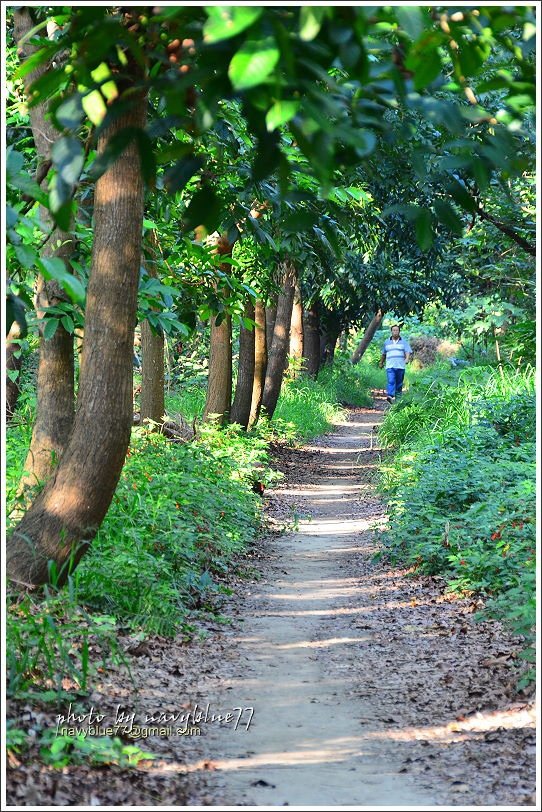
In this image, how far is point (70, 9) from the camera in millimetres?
5070

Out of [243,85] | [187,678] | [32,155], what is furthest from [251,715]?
[32,155]

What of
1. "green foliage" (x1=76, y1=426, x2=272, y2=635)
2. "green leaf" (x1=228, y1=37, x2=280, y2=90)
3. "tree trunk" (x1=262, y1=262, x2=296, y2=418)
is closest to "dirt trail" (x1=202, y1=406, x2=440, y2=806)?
"green foliage" (x1=76, y1=426, x2=272, y2=635)

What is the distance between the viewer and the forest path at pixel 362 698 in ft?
13.2

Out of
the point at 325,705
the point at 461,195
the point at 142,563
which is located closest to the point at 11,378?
the point at 142,563

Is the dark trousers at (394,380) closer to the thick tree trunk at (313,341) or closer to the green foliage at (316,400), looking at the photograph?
Answer: the green foliage at (316,400)

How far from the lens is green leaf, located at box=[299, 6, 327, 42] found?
2.55 meters

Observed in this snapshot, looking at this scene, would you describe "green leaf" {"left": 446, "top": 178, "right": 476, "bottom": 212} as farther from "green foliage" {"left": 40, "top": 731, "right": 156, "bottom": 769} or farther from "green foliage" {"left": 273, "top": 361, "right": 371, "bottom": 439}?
"green foliage" {"left": 273, "top": 361, "right": 371, "bottom": 439}

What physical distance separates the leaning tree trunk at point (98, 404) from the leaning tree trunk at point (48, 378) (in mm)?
1326

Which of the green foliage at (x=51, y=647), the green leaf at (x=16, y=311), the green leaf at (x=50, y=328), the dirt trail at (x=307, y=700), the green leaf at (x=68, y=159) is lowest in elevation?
the dirt trail at (x=307, y=700)

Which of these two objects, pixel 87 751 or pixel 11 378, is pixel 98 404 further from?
pixel 11 378

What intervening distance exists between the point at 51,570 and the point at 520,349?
959cm

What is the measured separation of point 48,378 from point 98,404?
1764 millimetres

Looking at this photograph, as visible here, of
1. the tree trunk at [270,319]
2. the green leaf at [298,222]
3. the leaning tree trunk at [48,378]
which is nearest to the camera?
the green leaf at [298,222]

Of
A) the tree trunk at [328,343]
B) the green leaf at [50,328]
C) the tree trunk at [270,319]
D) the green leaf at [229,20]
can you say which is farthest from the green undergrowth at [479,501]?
the tree trunk at [328,343]
